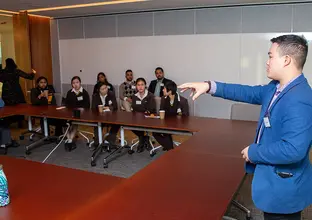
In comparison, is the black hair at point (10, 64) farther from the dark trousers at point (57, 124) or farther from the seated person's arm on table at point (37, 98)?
the dark trousers at point (57, 124)

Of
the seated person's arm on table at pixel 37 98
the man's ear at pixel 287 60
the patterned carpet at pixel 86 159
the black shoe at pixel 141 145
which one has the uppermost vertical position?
the man's ear at pixel 287 60

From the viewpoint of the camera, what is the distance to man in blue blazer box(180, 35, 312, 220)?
54.3 inches

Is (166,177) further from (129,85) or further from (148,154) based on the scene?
(129,85)

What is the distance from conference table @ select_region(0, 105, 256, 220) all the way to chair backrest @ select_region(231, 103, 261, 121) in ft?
2.27

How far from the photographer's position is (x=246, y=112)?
4.09m

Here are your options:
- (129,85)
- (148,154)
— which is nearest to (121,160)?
(148,154)

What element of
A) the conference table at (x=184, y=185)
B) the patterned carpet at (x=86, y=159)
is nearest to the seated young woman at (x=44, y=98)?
the patterned carpet at (x=86, y=159)

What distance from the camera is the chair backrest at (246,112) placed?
404 cm

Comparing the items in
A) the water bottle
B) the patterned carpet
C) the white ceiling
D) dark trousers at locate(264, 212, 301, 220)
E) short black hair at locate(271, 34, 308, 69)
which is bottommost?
the patterned carpet

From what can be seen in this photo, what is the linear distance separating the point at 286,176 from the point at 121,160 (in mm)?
3537

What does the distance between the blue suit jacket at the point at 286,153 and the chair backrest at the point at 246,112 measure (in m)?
2.43

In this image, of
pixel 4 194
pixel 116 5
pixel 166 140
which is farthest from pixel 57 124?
pixel 4 194

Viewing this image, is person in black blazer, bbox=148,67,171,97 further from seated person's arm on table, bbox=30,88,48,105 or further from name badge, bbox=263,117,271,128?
name badge, bbox=263,117,271,128

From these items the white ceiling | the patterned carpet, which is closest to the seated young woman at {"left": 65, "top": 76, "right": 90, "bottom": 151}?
the patterned carpet
